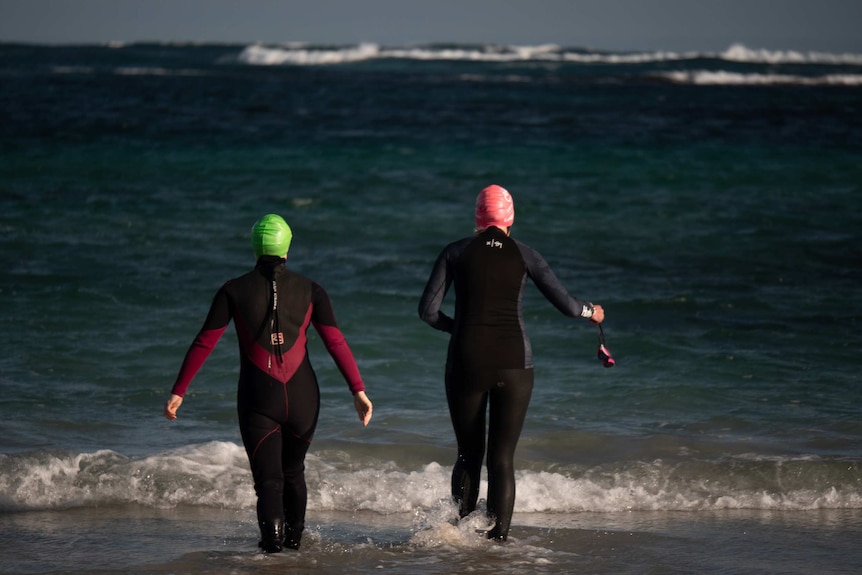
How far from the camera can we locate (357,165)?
3048 centimetres

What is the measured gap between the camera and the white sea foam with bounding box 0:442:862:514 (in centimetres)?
807

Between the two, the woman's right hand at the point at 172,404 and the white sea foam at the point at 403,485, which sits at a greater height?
the woman's right hand at the point at 172,404


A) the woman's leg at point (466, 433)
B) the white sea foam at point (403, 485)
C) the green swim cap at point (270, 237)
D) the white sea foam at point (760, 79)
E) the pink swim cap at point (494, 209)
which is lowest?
the white sea foam at point (403, 485)

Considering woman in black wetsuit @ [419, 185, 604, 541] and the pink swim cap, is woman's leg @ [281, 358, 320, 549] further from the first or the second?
the pink swim cap

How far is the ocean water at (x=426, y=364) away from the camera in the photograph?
7.18 meters

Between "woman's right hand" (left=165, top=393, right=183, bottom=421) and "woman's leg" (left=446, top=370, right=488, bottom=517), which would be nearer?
"woman's right hand" (left=165, top=393, right=183, bottom=421)

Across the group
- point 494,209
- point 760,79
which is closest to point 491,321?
point 494,209

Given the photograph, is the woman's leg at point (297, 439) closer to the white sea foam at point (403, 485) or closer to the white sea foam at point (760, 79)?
the white sea foam at point (403, 485)

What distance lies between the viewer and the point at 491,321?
6371mm

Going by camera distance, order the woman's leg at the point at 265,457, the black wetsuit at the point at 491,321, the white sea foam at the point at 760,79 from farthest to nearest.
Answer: the white sea foam at the point at 760,79
the black wetsuit at the point at 491,321
the woman's leg at the point at 265,457

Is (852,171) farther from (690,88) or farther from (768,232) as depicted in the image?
(690,88)

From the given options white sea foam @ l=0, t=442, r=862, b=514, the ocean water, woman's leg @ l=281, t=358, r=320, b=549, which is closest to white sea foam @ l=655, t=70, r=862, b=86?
the ocean water

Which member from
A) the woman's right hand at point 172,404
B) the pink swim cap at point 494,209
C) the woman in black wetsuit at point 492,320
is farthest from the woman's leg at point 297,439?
the pink swim cap at point 494,209

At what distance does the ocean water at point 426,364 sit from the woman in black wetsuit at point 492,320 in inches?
25.6
